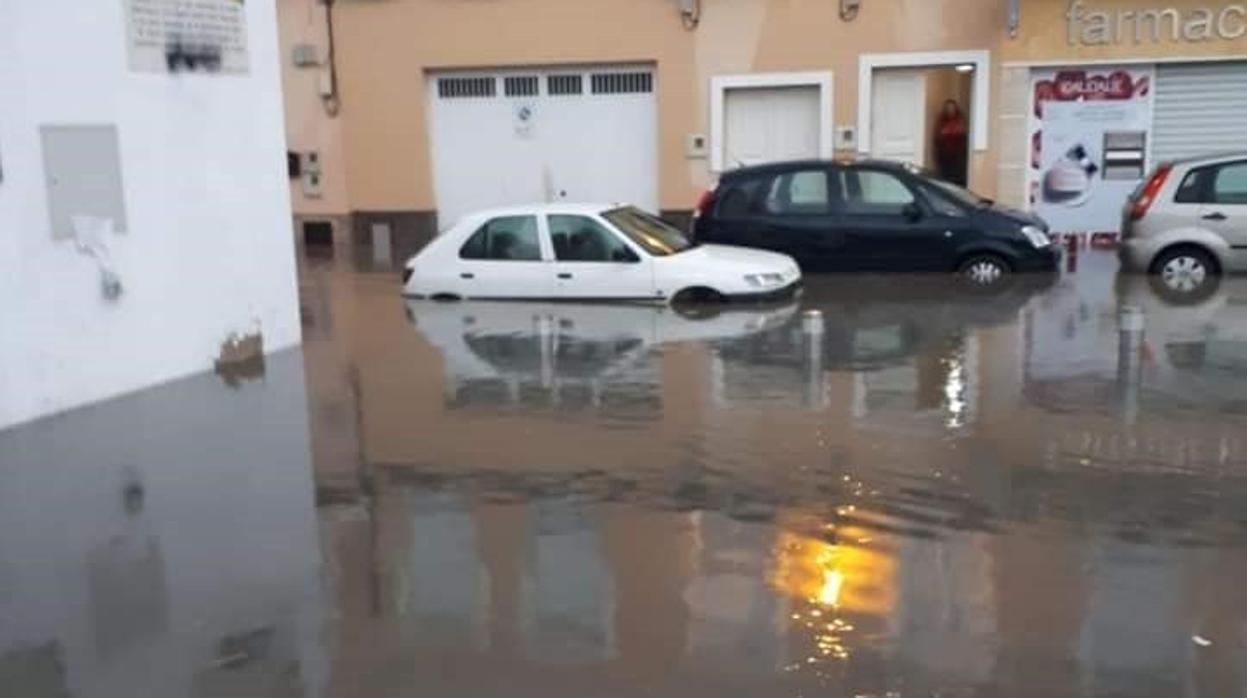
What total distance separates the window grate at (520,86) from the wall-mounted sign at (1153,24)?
7817 millimetres

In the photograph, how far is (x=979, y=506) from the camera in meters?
6.51

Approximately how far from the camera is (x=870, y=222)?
14.1m

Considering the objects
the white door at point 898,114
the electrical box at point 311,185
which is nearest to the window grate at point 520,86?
the electrical box at point 311,185

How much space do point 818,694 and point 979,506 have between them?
2379mm

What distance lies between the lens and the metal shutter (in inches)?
666

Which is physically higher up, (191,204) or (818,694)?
(191,204)

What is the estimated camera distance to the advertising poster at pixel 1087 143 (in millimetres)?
17250

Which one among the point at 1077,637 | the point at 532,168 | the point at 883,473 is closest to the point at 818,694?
the point at 1077,637

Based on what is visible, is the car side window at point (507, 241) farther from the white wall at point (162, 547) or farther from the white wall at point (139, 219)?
the white wall at point (162, 547)

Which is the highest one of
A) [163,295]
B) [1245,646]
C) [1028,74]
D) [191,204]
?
[1028,74]

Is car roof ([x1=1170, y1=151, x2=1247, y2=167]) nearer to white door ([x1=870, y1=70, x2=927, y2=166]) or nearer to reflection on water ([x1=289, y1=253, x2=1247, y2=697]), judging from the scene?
reflection on water ([x1=289, y1=253, x2=1247, y2=697])

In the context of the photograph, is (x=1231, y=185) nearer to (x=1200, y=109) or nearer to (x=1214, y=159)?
(x=1214, y=159)

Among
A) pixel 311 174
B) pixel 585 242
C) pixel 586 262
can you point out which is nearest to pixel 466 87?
pixel 311 174

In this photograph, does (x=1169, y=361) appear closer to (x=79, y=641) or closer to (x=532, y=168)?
(x=79, y=641)
